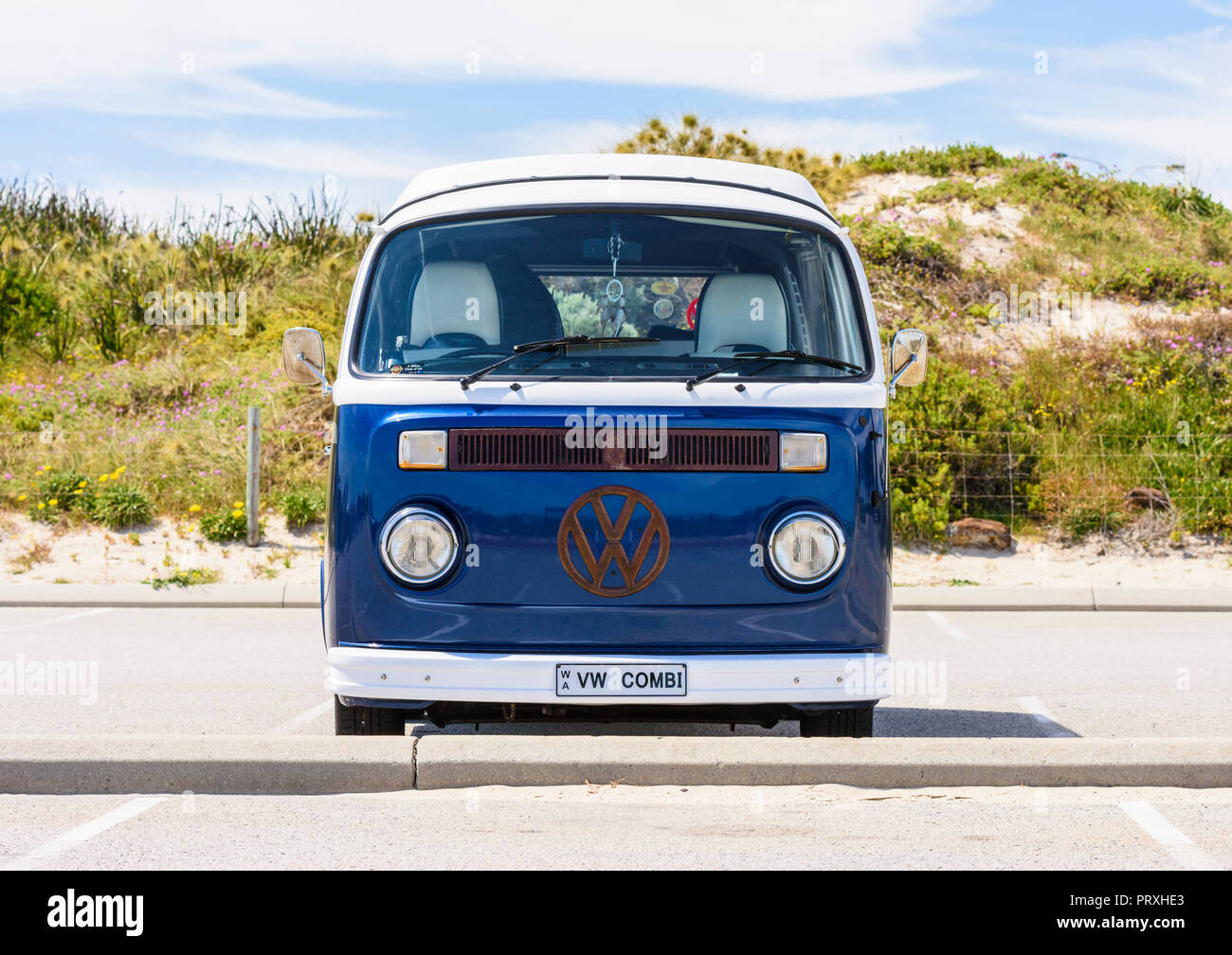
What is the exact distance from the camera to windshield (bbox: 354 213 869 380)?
18.1ft

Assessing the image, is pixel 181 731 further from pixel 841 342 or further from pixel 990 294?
pixel 990 294

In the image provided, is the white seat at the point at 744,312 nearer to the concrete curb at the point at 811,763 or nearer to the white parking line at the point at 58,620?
the concrete curb at the point at 811,763

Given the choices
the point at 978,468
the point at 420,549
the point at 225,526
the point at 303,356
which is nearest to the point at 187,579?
the point at 225,526

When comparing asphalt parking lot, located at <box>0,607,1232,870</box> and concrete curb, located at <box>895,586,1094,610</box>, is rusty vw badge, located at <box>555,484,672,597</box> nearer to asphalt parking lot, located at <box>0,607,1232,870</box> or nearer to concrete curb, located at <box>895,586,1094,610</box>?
asphalt parking lot, located at <box>0,607,1232,870</box>

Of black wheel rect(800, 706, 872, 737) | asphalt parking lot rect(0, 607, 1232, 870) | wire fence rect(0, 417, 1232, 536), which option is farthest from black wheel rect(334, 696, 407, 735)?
wire fence rect(0, 417, 1232, 536)

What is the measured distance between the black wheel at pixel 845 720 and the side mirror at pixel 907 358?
4.40 ft

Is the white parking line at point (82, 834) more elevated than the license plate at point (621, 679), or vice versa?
the license plate at point (621, 679)

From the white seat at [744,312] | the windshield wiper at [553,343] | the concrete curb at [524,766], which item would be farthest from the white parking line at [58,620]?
the white seat at [744,312]

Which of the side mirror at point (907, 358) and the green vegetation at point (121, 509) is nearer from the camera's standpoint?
the side mirror at point (907, 358)

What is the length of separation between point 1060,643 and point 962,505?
4.85 meters

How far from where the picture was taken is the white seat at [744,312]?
5672 millimetres

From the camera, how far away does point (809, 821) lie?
488 centimetres

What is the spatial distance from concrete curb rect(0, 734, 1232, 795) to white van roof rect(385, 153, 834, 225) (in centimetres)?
228
